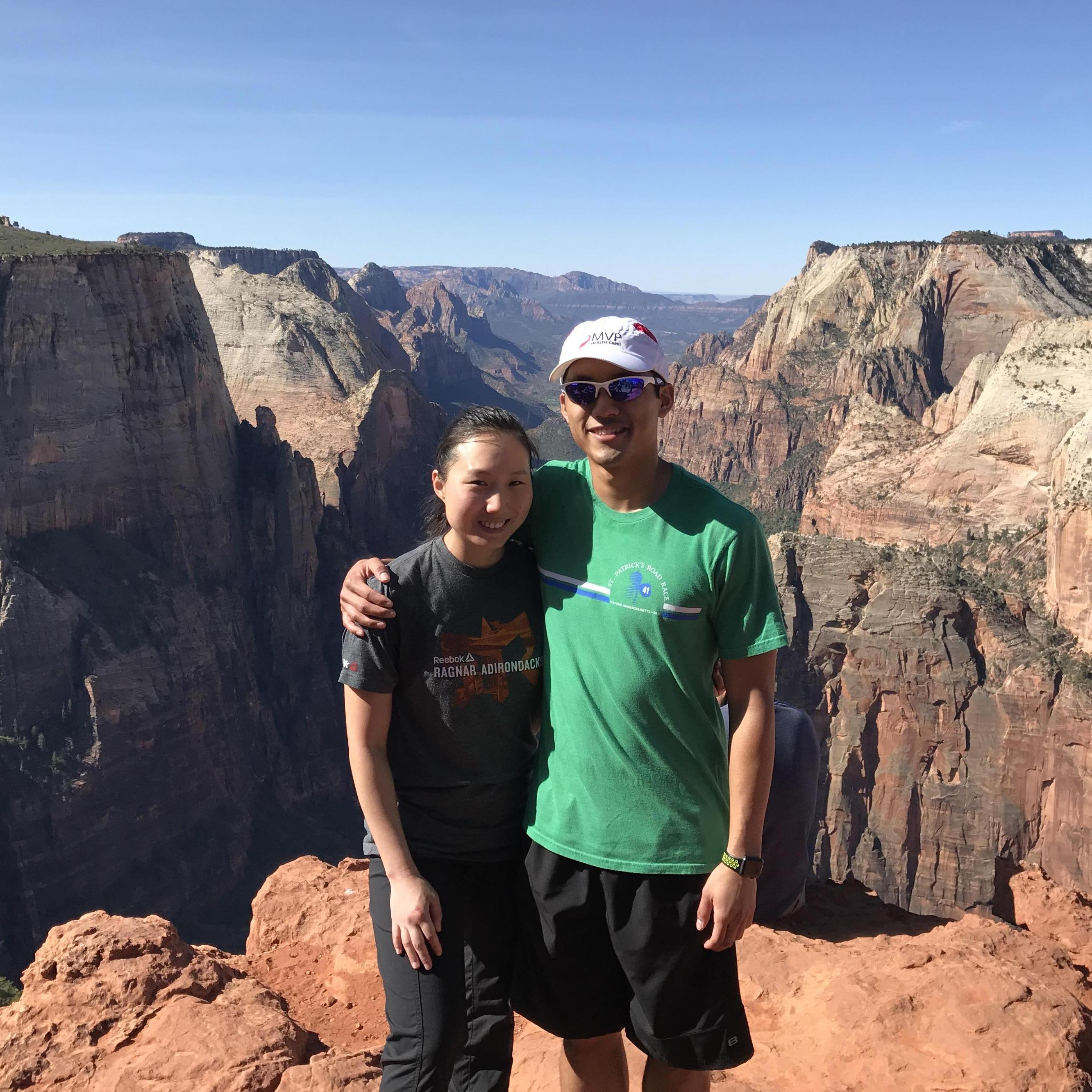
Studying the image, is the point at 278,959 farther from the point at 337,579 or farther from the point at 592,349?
the point at 337,579

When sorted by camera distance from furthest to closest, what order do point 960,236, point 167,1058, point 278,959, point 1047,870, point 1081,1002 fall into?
Answer: point 960,236
point 1047,870
point 278,959
point 1081,1002
point 167,1058

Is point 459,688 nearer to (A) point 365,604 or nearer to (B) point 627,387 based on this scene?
(A) point 365,604

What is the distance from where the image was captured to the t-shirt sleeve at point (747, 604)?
4.36 meters

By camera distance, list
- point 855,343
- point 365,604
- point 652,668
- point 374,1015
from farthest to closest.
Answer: point 855,343 → point 374,1015 → point 365,604 → point 652,668

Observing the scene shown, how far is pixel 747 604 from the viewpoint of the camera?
14.4 ft

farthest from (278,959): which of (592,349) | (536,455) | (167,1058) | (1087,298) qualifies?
(1087,298)

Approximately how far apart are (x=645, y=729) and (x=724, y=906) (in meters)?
0.88

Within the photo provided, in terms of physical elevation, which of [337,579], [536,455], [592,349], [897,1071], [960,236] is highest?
[960,236]

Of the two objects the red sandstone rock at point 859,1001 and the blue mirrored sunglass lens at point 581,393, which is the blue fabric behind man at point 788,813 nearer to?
the red sandstone rock at point 859,1001

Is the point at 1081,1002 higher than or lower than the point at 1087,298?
lower

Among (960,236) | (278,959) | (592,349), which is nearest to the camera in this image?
(592,349)

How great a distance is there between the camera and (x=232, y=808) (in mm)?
51500

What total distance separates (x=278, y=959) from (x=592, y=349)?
692 cm

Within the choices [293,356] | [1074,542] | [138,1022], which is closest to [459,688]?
[138,1022]
